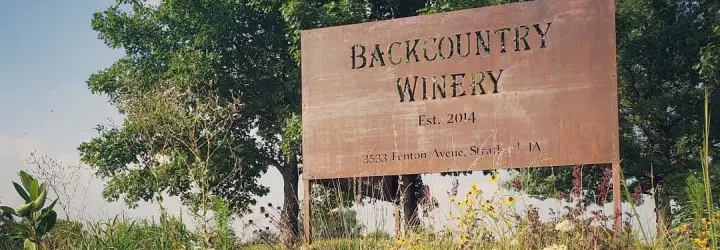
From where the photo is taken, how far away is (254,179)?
64.2ft

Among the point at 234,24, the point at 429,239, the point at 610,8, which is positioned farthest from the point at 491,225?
the point at 234,24

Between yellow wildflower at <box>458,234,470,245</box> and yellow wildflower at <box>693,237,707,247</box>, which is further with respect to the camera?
yellow wildflower at <box>693,237,707,247</box>

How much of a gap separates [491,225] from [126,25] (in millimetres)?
15165

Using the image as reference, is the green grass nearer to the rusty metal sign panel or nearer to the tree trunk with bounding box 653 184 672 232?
the tree trunk with bounding box 653 184 672 232

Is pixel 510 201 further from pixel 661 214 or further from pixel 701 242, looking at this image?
pixel 661 214

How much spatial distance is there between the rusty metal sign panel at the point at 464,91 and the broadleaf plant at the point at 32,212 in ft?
17.7

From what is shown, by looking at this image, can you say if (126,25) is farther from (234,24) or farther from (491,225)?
(491,225)

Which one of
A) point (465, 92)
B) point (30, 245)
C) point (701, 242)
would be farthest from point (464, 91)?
point (30, 245)

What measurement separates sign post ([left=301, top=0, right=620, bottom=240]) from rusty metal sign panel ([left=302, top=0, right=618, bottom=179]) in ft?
0.04

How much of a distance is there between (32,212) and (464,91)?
6.43 meters

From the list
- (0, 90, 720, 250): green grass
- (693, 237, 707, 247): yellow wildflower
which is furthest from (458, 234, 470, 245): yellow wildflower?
(693, 237, 707, 247): yellow wildflower

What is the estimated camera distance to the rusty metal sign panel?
957 cm

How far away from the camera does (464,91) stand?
10047mm

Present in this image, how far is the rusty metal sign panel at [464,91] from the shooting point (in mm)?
9570
